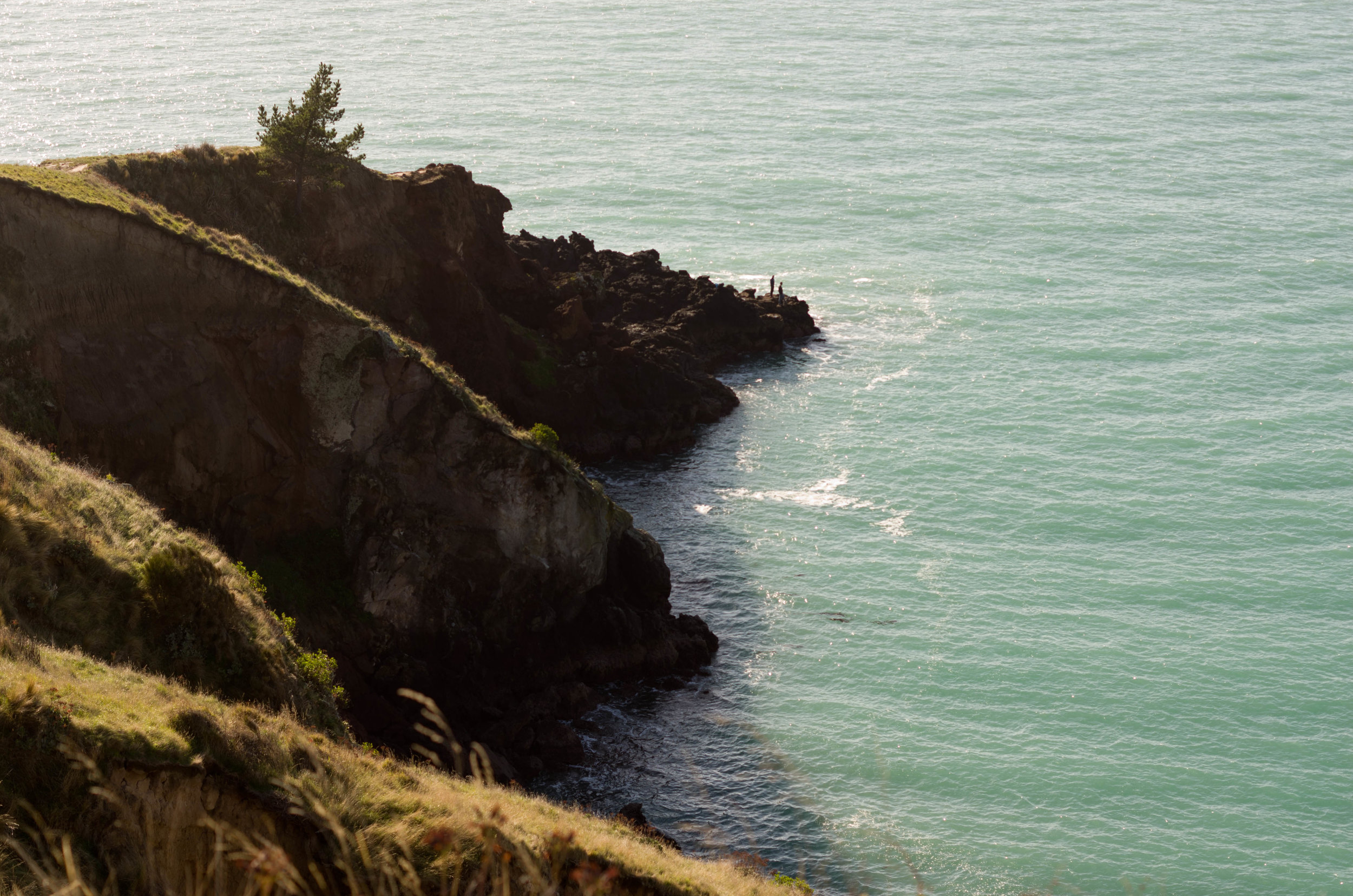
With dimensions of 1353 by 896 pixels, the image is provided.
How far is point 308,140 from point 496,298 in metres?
20.2

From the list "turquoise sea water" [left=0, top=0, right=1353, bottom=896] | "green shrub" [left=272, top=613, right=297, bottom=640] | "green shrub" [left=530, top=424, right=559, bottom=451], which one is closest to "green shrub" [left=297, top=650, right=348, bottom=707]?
"green shrub" [left=272, top=613, right=297, bottom=640]

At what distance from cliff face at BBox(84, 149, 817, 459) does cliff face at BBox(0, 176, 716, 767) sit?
9876mm

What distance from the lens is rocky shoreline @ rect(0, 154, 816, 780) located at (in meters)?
44.2

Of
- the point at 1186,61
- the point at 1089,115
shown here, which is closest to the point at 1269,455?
the point at 1089,115

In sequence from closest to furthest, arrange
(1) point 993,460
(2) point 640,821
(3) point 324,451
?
(2) point 640,821
(3) point 324,451
(1) point 993,460

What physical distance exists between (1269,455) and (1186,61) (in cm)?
12495

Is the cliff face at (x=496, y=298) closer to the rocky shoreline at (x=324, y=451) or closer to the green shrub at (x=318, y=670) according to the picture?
the rocky shoreline at (x=324, y=451)

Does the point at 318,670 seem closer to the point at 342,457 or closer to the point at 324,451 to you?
the point at 324,451

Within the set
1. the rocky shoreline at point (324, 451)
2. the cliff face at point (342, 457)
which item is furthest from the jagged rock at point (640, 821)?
the cliff face at point (342, 457)

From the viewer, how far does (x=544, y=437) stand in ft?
180

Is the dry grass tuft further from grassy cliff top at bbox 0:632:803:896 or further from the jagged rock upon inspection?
the jagged rock

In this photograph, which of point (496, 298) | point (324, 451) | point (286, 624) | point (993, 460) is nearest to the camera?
point (286, 624)

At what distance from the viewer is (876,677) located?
184 ft

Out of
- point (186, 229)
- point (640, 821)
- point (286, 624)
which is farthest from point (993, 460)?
point (286, 624)
